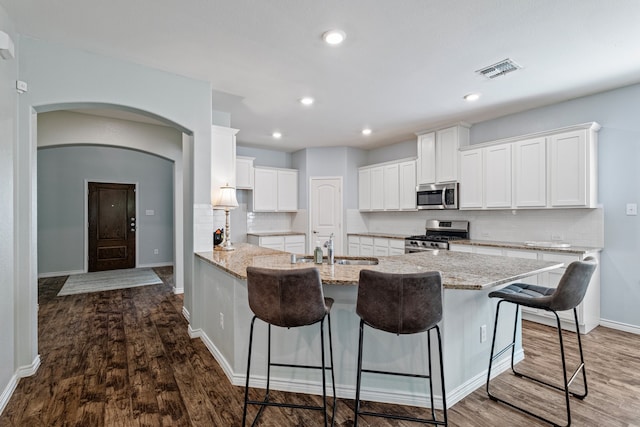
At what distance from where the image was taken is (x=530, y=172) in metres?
3.92

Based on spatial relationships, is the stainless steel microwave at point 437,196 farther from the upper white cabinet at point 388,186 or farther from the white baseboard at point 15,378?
the white baseboard at point 15,378

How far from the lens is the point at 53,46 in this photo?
102 inches

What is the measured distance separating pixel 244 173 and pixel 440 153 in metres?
3.37

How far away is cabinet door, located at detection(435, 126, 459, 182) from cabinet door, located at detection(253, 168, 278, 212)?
3.00 meters

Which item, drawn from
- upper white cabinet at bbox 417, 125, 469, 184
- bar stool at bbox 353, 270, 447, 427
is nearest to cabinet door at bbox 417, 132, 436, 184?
upper white cabinet at bbox 417, 125, 469, 184

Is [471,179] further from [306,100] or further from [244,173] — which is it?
[244,173]

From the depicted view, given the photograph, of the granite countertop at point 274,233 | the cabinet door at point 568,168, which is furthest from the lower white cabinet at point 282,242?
the cabinet door at point 568,168

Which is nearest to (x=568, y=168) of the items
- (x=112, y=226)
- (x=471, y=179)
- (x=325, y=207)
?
(x=471, y=179)

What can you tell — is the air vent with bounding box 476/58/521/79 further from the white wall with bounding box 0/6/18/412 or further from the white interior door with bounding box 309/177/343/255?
the white wall with bounding box 0/6/18/412

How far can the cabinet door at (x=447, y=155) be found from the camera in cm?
471

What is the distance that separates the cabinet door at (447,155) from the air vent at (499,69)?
1620 millimetres

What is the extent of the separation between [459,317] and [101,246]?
7619mm

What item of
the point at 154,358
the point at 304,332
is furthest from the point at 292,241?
the point at 304,332

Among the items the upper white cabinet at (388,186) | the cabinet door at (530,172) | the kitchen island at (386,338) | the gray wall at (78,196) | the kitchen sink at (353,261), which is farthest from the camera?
the gray wall at (78,196)
